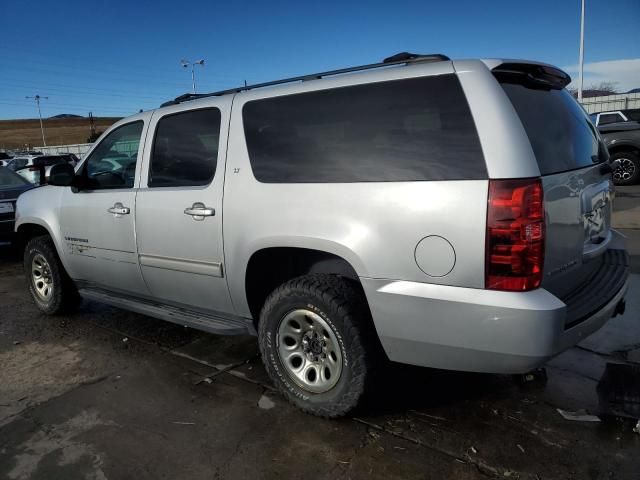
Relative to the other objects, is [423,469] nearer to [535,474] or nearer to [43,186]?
[535,474]

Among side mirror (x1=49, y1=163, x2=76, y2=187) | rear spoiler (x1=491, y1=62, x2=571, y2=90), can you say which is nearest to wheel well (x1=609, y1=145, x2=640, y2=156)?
rear spoiler (x1=491, y1=62, x2=571, y2=90)

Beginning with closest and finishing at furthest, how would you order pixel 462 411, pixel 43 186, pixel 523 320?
pixel 523 320 < pixel 462 411 < pixel 43 186

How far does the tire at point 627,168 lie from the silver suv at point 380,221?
1101 centimetres

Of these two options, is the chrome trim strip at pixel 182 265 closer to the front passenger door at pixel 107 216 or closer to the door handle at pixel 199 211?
the front passenger door at pixel 107 216

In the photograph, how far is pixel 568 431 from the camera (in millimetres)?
2746

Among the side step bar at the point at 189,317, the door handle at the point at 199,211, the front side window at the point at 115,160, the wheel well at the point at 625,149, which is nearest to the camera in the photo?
the door handle at the point at 199,211

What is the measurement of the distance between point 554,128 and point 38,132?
108m

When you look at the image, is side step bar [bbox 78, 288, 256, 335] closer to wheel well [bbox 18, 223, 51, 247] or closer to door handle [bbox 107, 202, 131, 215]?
door handle [bbox 107, 202, 131, 215]

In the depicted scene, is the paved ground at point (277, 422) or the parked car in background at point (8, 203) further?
the parked car in background at point (8, 203)

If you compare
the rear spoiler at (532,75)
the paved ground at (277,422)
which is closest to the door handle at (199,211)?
the paved ground at (277,422)

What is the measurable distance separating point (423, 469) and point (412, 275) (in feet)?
3.15

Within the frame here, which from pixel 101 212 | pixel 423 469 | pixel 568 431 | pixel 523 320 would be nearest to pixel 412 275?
pixel 523 320

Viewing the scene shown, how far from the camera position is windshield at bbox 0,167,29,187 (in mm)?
8773

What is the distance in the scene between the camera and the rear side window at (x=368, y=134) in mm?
2406
